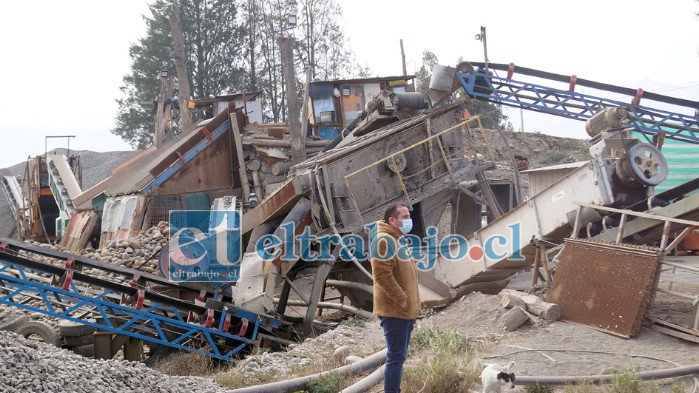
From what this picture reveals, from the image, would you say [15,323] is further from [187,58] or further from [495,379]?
[187,58]

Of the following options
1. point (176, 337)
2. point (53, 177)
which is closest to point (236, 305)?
point (176, 337)

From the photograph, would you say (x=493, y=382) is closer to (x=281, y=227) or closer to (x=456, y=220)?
(x=281, y=227)

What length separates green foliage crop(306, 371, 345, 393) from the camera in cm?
627

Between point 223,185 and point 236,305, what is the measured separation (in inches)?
362

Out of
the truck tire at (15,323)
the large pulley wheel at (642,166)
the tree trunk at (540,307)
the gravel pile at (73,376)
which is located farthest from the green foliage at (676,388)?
the truck tire at (15,323)

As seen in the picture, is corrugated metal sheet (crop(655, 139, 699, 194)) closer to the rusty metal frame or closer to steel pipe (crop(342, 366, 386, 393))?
the rusty metal frame

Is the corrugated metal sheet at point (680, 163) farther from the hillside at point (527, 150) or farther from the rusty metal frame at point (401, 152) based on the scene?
the hillside at point (527, 150)

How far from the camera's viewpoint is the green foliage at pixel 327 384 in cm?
627

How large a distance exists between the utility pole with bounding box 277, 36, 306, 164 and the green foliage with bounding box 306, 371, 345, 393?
1127 cm

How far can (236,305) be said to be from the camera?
10.3 m

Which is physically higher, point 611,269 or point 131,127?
point 131,127

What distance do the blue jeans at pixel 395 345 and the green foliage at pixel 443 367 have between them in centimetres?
61

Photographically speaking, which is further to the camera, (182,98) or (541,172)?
(182,98)

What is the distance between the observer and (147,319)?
9.62 meters
